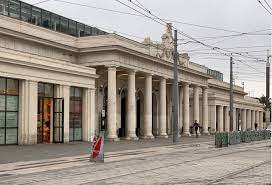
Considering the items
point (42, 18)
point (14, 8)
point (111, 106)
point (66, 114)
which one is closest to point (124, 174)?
point (66, 114)

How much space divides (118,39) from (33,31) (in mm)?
8390

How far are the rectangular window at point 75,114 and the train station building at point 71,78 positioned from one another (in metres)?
0.08

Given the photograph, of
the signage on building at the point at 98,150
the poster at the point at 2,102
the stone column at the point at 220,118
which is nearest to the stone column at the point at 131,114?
the poster at the point at 2,102

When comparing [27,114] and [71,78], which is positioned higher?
[71,78]

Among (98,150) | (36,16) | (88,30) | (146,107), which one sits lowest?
(98,150)

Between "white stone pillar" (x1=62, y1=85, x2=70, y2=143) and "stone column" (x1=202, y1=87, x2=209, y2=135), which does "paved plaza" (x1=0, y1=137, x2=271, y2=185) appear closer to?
"white stone pillar" (x1=62, y1=85, x2=70, y2=143)

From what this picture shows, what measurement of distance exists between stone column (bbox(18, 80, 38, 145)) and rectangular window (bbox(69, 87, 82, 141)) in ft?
18.6

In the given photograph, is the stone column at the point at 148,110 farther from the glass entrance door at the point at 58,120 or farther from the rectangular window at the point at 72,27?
the glass entrance door at the point at 58,120

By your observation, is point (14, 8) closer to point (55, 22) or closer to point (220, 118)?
point (55, 22)

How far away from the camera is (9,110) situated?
3369cm

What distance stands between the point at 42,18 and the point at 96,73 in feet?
24.0

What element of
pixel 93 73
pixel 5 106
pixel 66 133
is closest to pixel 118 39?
pixel 93 73

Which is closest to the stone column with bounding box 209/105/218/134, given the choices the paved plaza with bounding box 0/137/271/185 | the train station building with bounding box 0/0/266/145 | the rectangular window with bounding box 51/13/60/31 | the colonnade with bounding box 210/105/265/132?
the colonnade with bounding box 210/105/265/132

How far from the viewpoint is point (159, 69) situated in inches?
2163
